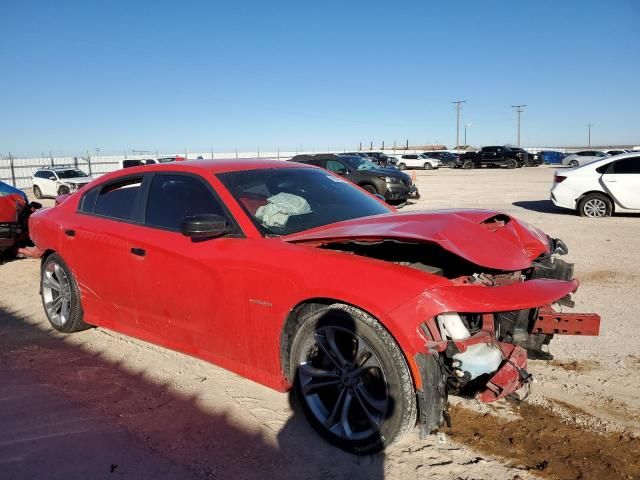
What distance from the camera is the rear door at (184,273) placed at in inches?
127

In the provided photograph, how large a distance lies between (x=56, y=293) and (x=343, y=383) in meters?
3.43

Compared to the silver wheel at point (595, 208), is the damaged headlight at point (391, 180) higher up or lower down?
higher up

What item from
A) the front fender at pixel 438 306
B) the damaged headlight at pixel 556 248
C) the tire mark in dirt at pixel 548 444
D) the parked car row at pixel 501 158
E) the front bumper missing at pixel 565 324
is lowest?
the tire mark in dirt at pixel 548 444

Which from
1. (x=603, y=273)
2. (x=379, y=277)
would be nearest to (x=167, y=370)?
(x=379, y=277)

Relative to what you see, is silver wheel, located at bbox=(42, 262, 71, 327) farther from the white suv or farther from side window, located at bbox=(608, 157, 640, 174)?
the white suv

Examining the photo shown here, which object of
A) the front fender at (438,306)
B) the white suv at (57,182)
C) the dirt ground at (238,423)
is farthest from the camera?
the white suv at (57,182)

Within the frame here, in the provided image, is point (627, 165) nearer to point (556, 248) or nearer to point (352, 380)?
point (556, 248)

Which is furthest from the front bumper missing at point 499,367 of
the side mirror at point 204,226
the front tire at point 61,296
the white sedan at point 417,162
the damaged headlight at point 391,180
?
the white sedan at point 417,162

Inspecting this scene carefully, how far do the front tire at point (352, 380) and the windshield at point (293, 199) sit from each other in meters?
0.84

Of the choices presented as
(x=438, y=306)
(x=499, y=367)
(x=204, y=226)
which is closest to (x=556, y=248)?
(x=499, y=367)

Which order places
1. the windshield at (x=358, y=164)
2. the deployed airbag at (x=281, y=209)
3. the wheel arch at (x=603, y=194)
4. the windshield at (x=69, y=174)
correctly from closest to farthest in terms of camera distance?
the deployed airbag at (x=281, y=209)
the wheel arch at (x=603, y=194)
the windshield at (x=358, y=164)
the windshield at (x=69, y=174)

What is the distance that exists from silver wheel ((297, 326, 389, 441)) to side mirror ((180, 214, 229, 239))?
931mm

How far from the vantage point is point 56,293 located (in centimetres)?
491

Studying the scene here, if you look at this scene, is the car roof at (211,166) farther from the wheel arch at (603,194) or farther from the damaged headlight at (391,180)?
the damaged headlight at (391,180)
